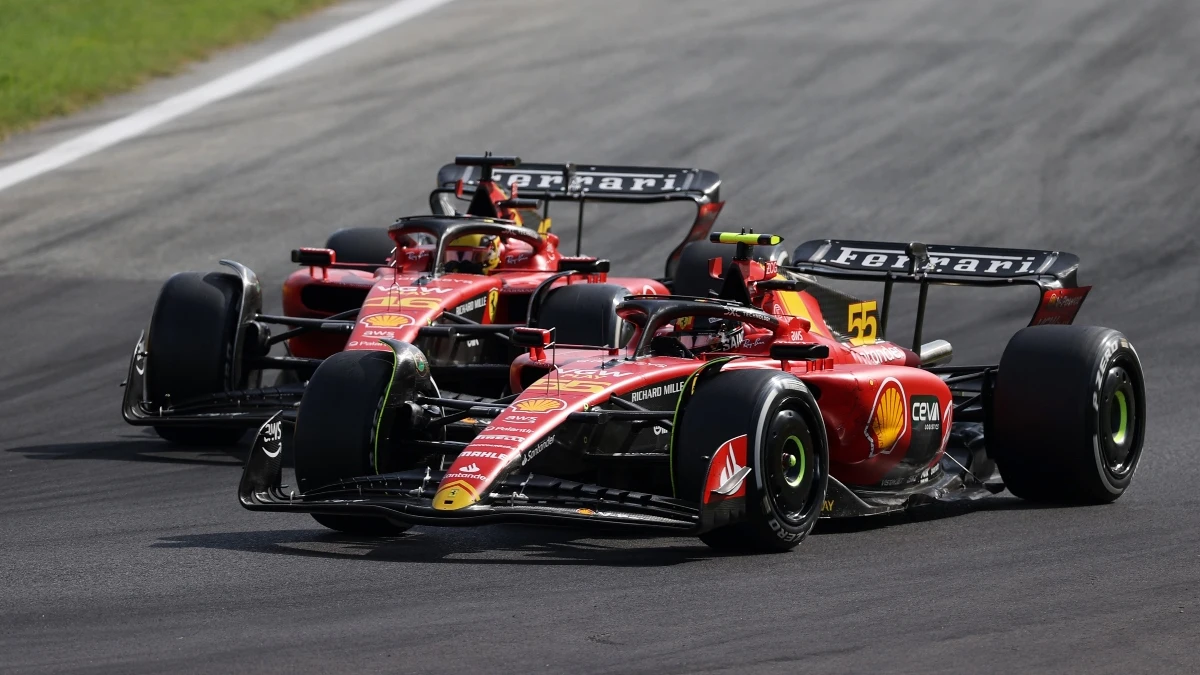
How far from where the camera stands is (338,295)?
14.8 meters

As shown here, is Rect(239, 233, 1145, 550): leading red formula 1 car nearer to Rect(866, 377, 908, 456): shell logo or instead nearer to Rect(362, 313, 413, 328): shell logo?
Rect(866, 377, 908, 456): shell logo

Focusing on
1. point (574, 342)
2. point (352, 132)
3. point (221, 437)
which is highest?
point (352, 132)

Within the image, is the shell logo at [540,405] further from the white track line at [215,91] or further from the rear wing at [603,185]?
the white track line at [215,91]

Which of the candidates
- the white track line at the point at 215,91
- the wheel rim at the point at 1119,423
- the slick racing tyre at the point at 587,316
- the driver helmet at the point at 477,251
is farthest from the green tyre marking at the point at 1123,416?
the white track line at the point at 215,91

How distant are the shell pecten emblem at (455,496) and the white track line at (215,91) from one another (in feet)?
57.6

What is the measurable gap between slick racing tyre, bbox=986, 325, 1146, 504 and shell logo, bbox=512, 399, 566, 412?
10.4 feet

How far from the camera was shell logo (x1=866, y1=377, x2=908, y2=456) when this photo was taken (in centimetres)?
1022

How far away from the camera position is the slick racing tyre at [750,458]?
29.1 feet

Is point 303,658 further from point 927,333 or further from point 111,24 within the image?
point 111,24

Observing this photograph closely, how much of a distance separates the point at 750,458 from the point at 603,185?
7934 millimetres

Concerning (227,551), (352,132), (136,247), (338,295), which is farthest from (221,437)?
(352,132)

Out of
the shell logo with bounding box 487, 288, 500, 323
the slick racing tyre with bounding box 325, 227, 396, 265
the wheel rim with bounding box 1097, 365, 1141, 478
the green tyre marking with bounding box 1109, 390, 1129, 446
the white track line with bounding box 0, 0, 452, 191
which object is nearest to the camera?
the wheel rim with bounding box 1097, 365, 1141, 478

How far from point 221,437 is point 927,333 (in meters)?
7.56

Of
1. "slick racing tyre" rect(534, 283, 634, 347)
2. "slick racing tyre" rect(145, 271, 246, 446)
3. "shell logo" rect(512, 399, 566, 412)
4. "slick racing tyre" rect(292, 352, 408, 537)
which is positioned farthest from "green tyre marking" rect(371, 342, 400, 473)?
"slick racing tyre" rect(145, 271, 246, 446)
